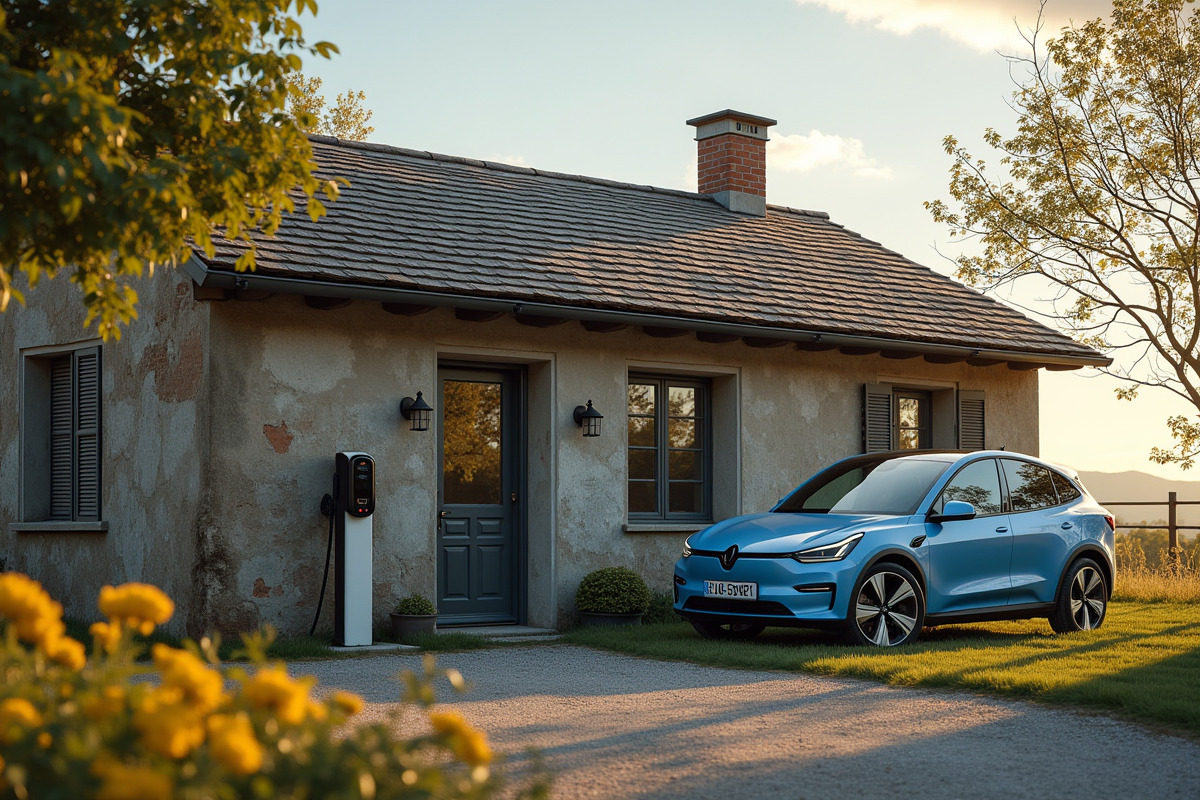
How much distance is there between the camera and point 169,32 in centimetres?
498

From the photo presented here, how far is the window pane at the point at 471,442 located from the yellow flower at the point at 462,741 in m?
8.84

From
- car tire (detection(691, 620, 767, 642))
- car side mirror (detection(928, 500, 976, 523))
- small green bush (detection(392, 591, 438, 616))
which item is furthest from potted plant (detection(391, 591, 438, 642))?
car side mirror (detection(928, 500, 976, 523))

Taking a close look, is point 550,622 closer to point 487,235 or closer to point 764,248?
point 487,235

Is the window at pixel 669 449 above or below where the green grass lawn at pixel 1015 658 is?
above

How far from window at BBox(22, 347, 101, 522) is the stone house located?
0.03 m

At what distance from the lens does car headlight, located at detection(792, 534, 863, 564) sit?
9570 mm

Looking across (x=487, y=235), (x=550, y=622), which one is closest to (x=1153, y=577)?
(x=550, y=622)

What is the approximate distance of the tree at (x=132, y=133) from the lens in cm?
422

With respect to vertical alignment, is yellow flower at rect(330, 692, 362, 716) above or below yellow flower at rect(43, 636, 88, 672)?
below

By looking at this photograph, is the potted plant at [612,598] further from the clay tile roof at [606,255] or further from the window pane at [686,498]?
the clay tile roof at [606,255]

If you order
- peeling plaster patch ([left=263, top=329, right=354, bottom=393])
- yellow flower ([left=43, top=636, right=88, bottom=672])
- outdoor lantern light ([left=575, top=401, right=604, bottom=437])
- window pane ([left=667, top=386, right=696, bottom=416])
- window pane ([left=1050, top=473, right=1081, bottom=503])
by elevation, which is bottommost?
yellow flower ([left=43, top=636, right=88, bottom=672])

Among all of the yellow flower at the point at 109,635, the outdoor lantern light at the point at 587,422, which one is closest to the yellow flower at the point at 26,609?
the yellow flower at the point at 109,635

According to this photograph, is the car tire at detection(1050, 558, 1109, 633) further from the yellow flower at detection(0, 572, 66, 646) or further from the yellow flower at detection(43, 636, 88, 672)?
the yellow flower at detection(0, 572, 66, 646)

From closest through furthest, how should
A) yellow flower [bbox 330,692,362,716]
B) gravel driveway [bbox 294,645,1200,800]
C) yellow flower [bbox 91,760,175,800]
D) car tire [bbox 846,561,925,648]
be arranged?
yellow flower [bbox 91,760,175,800], yellow flower [bbox 330,692,362,716], gravel driveway [bbox 294,645,1200,800], car tire [bbox 846,561,925,648]
